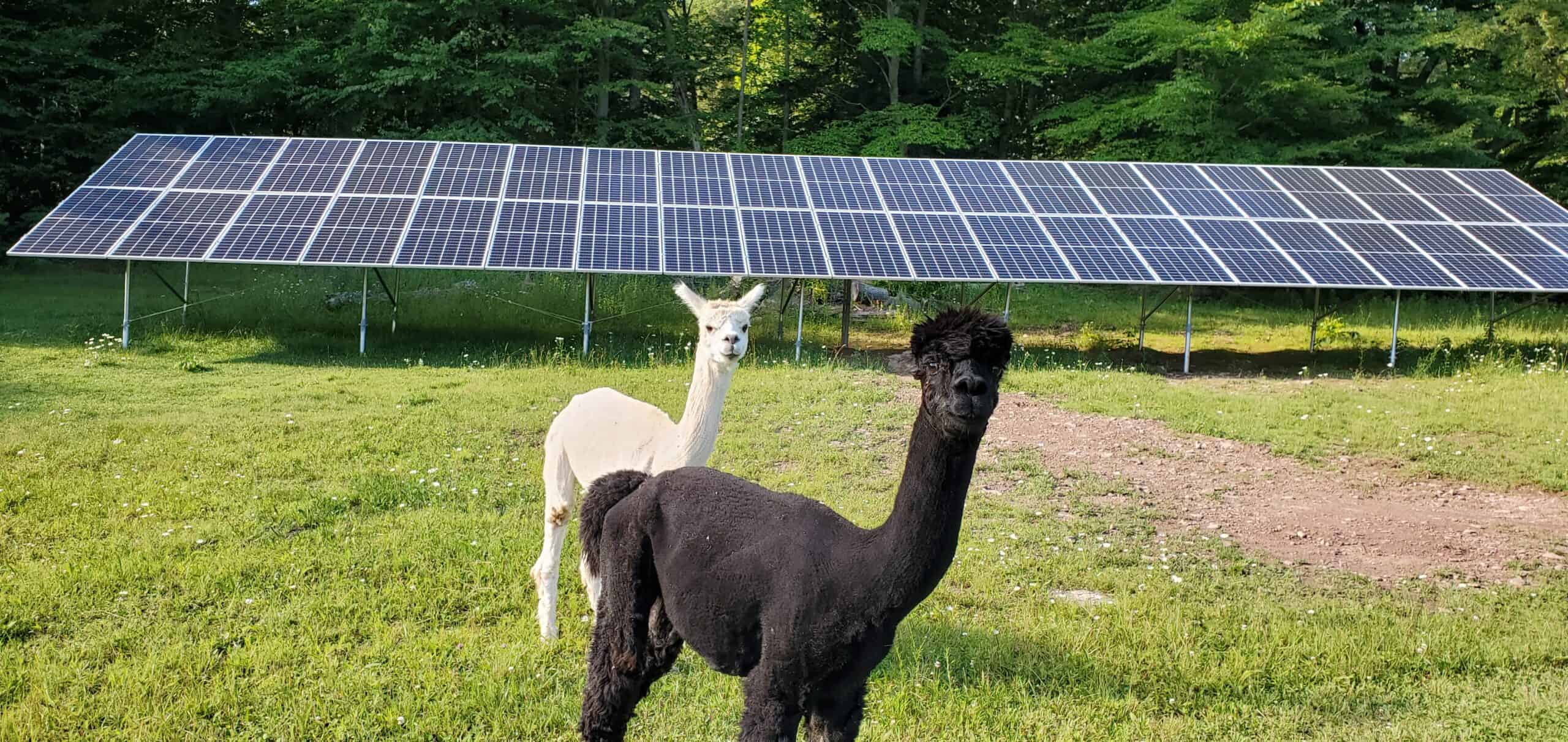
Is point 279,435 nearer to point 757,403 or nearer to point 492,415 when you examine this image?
point 492,415

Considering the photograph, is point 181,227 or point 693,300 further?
point 181,227

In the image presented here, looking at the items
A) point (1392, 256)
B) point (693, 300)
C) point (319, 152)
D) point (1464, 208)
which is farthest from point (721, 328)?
point (1464, 208)

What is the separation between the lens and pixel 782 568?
3.31m

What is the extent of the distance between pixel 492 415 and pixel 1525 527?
8.95 m

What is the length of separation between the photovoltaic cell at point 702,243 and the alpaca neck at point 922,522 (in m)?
11.5

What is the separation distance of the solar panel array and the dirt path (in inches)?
171

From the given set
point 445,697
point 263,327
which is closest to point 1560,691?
point 445,697

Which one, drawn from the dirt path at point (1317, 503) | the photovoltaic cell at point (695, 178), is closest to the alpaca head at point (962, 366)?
the dirt path at point (1317, 503)

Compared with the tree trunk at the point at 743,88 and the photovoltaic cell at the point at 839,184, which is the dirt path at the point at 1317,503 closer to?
the photovoltaic cell at the point at 839,184

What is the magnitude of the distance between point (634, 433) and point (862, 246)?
10967 mm

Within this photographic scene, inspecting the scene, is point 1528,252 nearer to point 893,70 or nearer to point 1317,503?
point 1317,503

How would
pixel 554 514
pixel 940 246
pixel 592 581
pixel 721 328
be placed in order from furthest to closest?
pixel 940 246 < pixel 554 514 < pixel 721 328 < pixel 592 581

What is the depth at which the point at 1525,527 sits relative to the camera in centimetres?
859

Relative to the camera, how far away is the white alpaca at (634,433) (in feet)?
15.9
